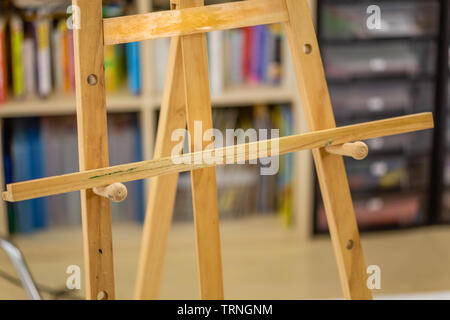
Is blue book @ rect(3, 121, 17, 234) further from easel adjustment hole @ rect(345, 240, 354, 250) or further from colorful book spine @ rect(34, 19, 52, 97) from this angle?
easel adjustment hole @ rect(345, 240, 354, 250)

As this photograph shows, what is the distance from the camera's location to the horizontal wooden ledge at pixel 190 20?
1.15m

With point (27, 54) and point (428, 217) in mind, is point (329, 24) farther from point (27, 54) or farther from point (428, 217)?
point (27, 54)

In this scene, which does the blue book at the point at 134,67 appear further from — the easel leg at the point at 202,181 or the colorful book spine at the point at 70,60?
the easel leg at the point at 202,181

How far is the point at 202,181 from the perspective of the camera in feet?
4.01

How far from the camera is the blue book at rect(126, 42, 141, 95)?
7.47 ft

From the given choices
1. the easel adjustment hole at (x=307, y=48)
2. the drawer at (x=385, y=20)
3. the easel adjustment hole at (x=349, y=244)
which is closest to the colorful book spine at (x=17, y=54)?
the drawer at (x=385, y=20)

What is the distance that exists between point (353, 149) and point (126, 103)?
4.07 ft

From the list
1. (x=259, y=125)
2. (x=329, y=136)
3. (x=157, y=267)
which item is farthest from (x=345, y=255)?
(x=259, y=125)

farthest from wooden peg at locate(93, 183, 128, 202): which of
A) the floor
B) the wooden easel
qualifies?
the floor

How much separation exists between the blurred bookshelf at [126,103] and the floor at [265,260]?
84 millimetres

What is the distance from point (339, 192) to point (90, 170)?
1.62 ft

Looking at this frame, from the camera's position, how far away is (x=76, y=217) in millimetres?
2457

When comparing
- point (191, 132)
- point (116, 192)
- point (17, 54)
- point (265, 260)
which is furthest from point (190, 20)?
point (265, 260)
